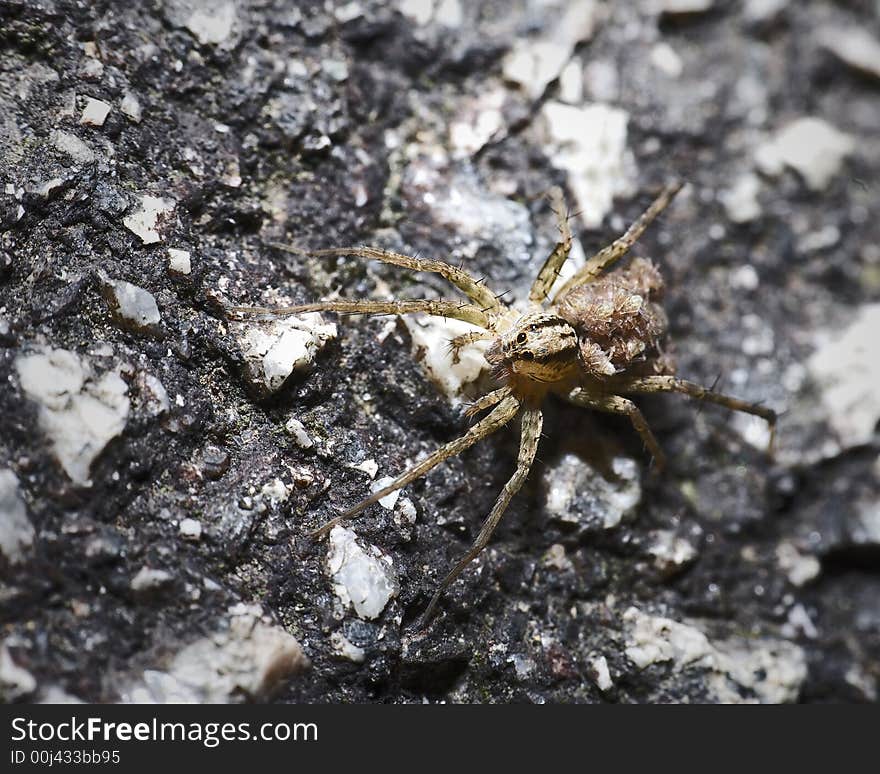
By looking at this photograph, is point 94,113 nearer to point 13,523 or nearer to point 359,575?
point 13,523

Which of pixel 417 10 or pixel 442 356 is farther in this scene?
pixel 417 10

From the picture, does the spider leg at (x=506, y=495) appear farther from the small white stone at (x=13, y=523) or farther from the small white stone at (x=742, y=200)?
the small white stone at (x=742, y=200)

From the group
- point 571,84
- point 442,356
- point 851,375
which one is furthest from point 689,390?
point 571,84

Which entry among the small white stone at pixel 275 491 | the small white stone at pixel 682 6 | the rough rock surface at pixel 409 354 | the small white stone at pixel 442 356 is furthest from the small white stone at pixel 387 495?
the small white stone at pixel 682 6

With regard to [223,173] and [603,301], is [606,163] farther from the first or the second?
[223,173]

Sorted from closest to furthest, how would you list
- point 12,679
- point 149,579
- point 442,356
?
point 12,679 < point 149,579 < point 442,356

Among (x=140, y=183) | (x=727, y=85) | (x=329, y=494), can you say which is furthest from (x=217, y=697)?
(x=727, y=85)
